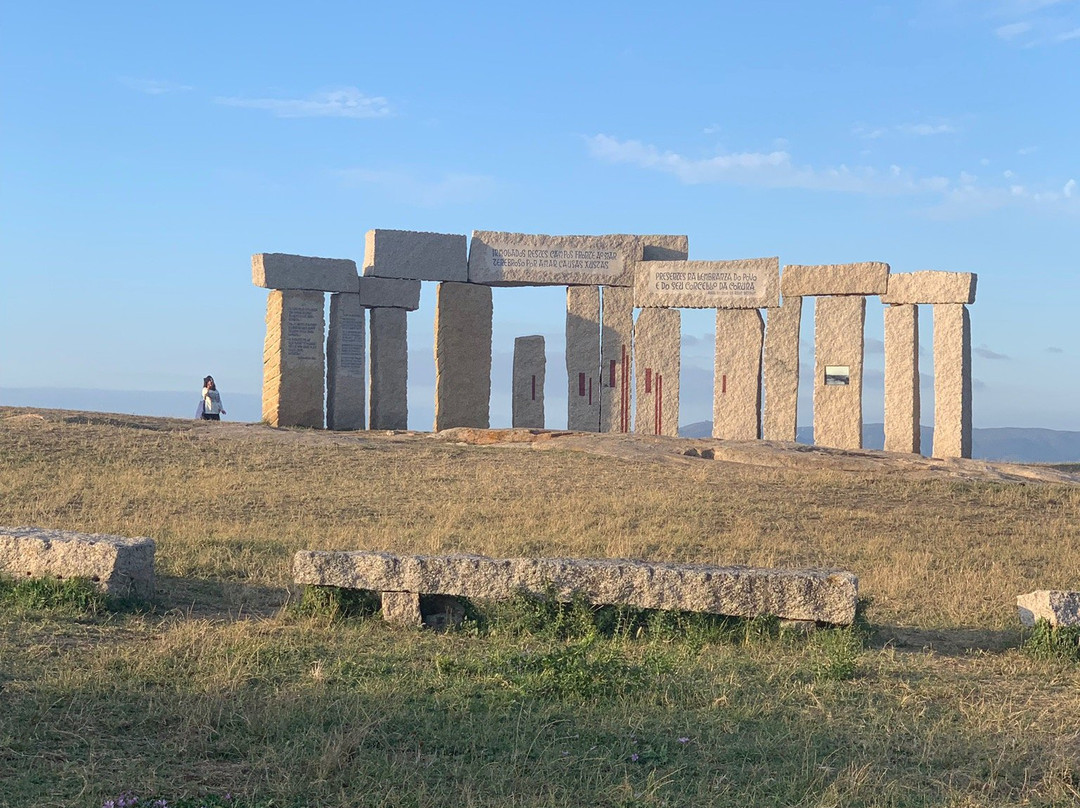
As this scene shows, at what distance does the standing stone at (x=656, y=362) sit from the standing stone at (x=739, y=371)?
921mm

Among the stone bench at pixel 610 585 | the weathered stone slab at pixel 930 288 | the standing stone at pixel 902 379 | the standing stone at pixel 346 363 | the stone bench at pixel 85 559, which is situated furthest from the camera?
the standing stone at pixel 346 363

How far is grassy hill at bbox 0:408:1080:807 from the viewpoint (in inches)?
198

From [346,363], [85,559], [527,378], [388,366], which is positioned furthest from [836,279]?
[85,559]

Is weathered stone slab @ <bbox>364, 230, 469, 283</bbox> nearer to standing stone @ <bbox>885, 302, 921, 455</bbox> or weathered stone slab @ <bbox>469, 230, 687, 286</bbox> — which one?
weathered stone slab @ <bbox>469, 230, 687, 286</bbox>

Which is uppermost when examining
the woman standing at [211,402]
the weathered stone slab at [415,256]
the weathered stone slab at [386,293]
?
the weathered stone slab at [415,256]

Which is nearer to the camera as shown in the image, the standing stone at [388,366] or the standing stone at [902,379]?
the standing stone at [902,379]

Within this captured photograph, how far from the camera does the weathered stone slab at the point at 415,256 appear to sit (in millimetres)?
23625

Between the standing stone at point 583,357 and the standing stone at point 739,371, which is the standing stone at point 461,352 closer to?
the standing stone at point 583,357

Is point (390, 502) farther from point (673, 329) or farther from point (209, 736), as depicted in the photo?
point (673, 329)

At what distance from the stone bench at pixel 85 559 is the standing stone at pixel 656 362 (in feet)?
52.1

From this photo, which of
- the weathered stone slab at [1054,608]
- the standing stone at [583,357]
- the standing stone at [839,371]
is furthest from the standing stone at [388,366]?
the weathered stone slab at [1054,608]

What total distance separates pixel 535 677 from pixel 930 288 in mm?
17878

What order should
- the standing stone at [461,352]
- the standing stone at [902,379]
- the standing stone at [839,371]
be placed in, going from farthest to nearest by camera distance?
the standing stone at [461,352], the standing stone at [839,371], the standing stone at [902,379]

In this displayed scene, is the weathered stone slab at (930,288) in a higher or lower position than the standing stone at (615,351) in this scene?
higher
